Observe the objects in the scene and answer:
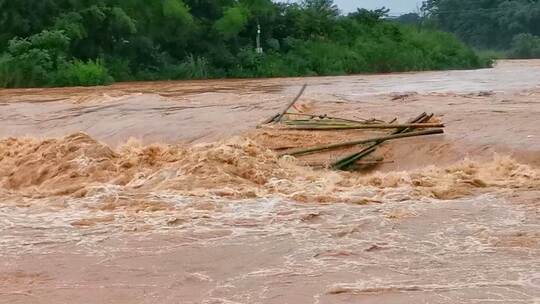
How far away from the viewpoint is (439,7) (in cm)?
6650

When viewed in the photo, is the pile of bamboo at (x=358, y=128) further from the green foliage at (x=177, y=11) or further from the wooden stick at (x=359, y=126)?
the green foliage at (x=177, y=11)

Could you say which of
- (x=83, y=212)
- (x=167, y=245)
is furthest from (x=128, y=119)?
(x=167, y=245)

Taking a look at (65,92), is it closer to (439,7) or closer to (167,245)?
(167,245)

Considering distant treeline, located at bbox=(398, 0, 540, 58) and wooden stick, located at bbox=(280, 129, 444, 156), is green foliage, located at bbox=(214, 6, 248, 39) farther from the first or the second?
distant treeline, located at bbox=(398, 0, 540, 58)

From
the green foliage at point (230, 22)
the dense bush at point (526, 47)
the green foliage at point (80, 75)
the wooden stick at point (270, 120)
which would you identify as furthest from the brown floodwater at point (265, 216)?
the dense bush at point (526, 47)

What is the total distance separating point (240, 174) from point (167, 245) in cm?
279

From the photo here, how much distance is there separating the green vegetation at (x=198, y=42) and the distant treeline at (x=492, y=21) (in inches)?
537

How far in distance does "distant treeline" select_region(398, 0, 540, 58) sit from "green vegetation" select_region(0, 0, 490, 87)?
13640mm

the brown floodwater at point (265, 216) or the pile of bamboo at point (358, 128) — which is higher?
the pile of bamboo at point (358, 128)

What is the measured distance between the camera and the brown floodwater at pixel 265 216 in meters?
6.34

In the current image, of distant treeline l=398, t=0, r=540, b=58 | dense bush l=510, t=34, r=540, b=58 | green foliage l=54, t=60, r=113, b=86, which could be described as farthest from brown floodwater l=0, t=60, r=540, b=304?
distant treeline l=398, t=0, r=540, b=58

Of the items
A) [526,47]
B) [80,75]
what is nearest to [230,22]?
[80,75]

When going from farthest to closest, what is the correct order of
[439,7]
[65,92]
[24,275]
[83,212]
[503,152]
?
[439,7] < [65,92] < [503,152] < [83,212] < [24,275]

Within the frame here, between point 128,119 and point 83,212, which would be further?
point 128,119
